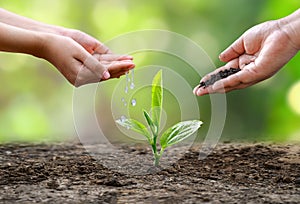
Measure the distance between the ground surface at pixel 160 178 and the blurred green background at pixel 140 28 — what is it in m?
1.13

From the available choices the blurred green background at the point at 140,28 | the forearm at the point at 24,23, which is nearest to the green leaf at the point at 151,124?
the forearm at the point at 24,23

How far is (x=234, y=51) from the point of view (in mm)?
1979

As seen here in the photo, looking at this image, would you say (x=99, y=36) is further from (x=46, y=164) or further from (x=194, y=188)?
(x=194, y=188)

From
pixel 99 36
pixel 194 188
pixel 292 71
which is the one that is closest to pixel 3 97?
pixel 99 36

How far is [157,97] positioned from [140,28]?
1.65 meters

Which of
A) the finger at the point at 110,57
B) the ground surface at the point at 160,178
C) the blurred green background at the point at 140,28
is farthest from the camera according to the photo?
the blurred green background at the point at 140,28

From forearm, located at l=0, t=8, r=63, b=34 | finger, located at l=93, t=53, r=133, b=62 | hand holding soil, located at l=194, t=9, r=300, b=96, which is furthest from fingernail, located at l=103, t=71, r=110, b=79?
forearm, located at l=0, t=8, r=63, b=34

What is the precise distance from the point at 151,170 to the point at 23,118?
1.77m

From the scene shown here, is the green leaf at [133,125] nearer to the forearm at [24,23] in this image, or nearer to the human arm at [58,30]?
the human arm at [58,30]

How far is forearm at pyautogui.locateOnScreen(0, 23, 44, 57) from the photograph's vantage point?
5.39ft

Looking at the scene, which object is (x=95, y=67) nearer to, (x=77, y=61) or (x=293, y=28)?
(x=77, y=61)

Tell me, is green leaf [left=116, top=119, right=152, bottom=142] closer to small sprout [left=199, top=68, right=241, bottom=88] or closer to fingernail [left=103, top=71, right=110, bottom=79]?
fingernail [left=103, top=71, right=110, bottom=79]

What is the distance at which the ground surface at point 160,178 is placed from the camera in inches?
53.2

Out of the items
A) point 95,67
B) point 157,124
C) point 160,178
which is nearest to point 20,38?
point 95,67
